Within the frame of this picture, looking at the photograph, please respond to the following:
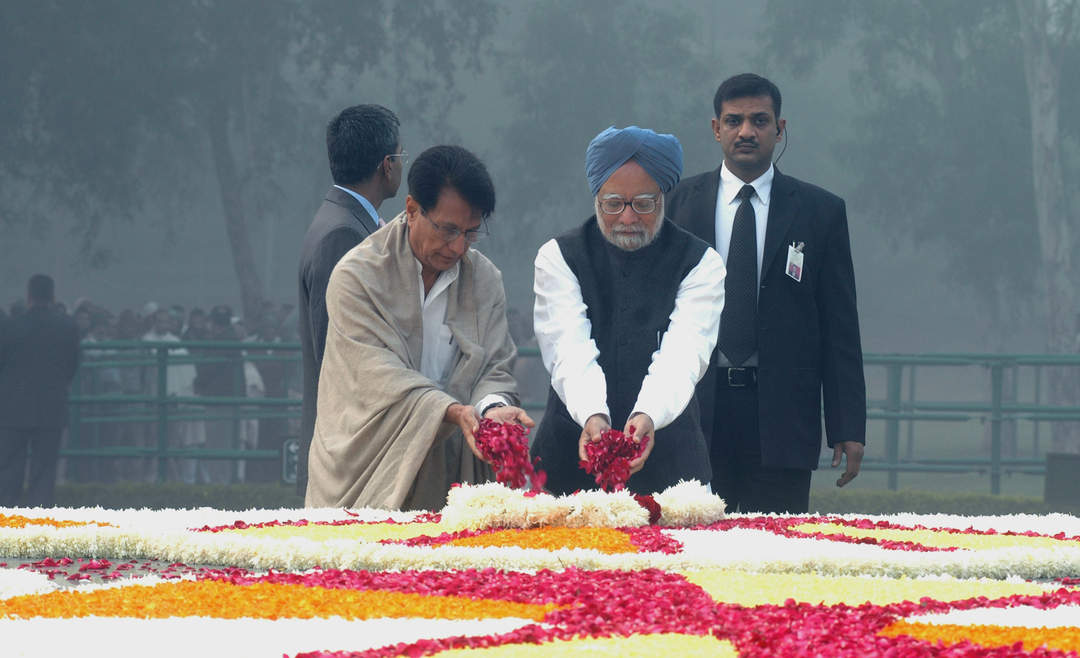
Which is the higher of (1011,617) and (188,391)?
(188,391)

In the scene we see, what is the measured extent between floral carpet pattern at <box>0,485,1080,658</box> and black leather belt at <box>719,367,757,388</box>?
0.88m

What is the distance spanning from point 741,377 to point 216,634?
2.69 meters

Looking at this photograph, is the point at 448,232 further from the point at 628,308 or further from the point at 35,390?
the point at 35,390

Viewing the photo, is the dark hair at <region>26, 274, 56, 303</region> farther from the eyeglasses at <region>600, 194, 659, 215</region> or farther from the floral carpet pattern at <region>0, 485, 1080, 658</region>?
the eyeglasses at <region>600, 194, 659, 215</region>

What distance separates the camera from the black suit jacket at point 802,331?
4.75m

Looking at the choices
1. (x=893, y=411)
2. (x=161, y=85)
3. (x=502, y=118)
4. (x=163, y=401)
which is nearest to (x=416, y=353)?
(x=163, y=401)

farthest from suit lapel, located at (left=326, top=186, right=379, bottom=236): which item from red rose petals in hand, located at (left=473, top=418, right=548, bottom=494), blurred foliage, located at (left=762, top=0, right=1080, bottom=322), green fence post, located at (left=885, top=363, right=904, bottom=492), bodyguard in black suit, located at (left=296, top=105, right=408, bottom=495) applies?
blurred foliage, located at (left=762, top=0, right=1080, bottom=322)

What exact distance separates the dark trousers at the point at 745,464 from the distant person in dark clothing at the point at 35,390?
25.9ft

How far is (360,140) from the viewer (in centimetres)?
499

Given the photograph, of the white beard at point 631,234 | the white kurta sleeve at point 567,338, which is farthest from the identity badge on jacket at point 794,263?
the white kurta sleeve at point 567,338

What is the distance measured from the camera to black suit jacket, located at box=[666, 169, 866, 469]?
4.75m

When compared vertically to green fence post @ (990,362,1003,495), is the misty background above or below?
above

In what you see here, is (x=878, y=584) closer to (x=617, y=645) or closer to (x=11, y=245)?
(x=617, y=645)

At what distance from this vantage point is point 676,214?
5.04m
